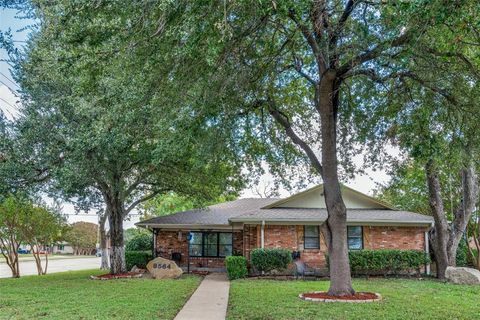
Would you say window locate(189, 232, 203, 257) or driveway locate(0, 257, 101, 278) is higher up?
window locate(189, 232, 203, 257)

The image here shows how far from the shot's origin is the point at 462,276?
15.1m

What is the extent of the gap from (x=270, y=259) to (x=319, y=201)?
4.48 metres

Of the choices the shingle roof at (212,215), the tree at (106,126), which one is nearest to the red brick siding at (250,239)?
the shingle roof at (212,215)

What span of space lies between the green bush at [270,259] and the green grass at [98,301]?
337 cm

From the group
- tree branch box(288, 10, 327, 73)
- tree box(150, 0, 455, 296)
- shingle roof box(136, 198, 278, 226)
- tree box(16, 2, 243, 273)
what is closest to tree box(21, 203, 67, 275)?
tree box(16, 2, 243, 273)

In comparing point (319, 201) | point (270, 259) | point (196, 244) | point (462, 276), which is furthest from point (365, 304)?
point (196, 244)

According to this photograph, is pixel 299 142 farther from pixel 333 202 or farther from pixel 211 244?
pixel 211 244

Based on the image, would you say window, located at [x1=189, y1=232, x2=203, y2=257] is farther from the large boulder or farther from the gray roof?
the large boulder

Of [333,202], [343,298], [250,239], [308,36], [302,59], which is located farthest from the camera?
[250,239]

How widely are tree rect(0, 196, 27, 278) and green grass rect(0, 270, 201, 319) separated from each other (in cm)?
736

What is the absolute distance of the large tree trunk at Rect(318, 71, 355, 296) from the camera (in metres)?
11.2

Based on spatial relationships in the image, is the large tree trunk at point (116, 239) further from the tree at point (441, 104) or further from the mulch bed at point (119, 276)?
the tree at point (441, 104)

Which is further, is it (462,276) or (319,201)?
(319,201)

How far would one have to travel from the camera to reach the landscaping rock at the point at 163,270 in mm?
16891
